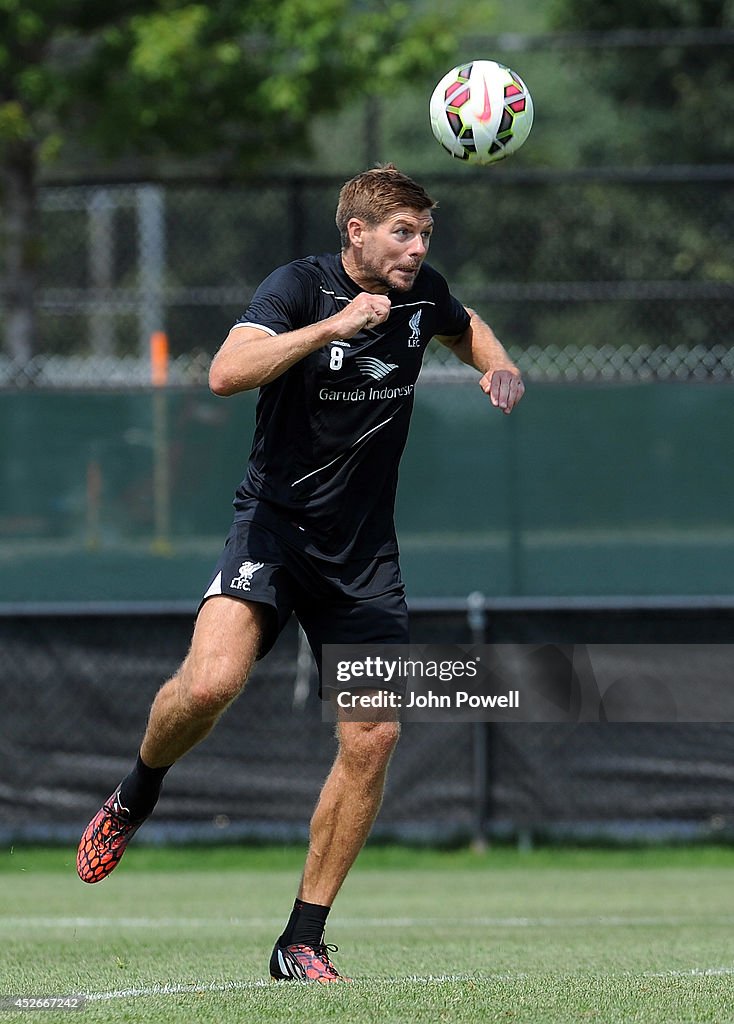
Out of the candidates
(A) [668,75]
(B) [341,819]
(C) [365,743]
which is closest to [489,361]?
(C) [365,743]

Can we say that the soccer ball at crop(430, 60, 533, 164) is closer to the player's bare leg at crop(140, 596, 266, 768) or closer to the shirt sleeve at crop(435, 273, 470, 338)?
the shirt sleeve at crop(435, 273, 470, 338)

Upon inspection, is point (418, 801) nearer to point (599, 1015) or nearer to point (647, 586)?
point (647, 586)

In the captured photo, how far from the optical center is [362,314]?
5.09 m

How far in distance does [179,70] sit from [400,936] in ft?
36.4

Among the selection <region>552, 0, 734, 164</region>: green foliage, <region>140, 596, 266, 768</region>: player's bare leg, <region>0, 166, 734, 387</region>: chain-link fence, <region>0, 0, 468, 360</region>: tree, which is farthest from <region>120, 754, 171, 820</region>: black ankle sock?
<region>552, 0, 734, 164</region>: green foliage

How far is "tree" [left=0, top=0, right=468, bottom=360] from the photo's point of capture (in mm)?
16016

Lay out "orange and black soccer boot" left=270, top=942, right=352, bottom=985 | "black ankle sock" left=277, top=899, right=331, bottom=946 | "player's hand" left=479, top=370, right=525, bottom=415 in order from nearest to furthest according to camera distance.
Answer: "orange and black soccer boot" left=270, top=942, right=352, bottom=985
"black ankle sock" left=277, top=899, right=331, bottom=946
"player's hand" left=479, top=370, right=525, bottom=415

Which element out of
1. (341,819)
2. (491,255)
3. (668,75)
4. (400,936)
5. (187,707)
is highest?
(668,75)

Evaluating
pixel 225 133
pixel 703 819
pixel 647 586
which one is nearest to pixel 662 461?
pixel 647 586

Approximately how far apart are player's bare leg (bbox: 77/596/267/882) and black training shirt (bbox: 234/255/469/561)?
39cm

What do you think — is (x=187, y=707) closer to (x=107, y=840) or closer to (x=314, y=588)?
(x=314, y=588)

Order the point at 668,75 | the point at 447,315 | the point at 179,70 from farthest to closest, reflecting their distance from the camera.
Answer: the point at 668,75 → the point at 179,70 → the point at 447,315

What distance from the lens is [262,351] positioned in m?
5.13

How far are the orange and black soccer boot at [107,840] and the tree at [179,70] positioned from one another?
10.7 m
